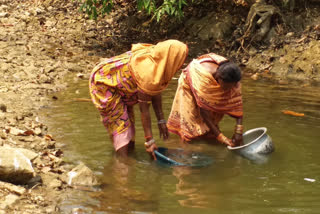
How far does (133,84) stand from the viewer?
435cm

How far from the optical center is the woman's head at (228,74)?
449cm

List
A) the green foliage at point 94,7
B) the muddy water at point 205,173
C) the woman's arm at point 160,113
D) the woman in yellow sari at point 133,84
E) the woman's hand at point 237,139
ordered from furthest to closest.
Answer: the green foliage at point 94,7 → the woman's hand at point 237,139 → the woman's arm at point 160,113 → the woman in yellow sari at point 133,84 → the muddy water at point 205,173

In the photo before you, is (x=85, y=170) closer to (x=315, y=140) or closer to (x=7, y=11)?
(x=315, y=140)

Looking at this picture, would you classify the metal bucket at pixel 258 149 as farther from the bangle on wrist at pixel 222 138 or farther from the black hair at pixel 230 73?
the black hair at pixel 230 73

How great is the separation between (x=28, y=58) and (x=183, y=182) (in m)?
5.48

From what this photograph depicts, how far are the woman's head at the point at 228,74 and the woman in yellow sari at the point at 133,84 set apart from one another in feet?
1.94

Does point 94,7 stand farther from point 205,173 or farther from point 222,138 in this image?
point 205,173

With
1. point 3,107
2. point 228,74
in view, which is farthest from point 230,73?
point 3,107

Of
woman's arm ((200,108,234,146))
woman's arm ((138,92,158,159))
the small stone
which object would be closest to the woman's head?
woman's arm ((200,108,234,146))

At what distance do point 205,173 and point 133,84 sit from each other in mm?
1098

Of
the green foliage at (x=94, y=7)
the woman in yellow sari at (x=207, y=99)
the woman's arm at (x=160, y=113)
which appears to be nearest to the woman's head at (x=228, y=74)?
the woman in yellow sari at (x=207, y=99)

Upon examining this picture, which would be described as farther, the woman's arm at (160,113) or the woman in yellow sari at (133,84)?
the woman's arm at (160,113)

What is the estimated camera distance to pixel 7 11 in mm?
12672

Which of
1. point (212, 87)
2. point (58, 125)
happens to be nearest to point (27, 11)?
point (58, 125)
